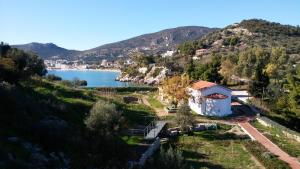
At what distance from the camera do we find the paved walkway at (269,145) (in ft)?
93.5

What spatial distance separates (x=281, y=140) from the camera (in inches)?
1395

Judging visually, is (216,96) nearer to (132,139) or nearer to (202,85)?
A: (202,85)

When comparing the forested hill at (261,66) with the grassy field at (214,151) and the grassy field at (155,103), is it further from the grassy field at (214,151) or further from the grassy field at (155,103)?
the grassy field at (214,151)

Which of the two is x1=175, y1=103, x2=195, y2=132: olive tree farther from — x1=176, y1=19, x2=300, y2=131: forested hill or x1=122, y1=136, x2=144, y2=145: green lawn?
x1=176, y1=19, x2=300, y2=131: forested hill

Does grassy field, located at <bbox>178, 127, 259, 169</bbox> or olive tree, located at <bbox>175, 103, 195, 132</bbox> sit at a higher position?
olive tree, located at <bbox>175, 103, 195, 132</bbox>

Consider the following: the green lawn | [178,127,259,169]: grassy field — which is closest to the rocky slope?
[178,127,259,169]: grassy field

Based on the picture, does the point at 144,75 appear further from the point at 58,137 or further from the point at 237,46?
the point at 58,137

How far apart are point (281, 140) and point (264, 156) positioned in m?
6.81

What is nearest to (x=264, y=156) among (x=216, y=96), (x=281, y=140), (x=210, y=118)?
(x=281, y=140)

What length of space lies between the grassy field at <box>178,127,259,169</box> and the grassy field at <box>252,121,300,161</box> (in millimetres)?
3227

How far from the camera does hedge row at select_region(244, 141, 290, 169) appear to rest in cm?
2733

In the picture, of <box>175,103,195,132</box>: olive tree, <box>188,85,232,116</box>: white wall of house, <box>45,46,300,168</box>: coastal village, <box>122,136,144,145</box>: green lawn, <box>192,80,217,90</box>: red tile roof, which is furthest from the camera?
<box>192,80,217,90</box>: red tile roof

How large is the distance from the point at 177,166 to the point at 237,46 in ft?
384

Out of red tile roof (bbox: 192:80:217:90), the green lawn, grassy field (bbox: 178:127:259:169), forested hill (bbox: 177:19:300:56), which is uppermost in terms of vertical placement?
forested hill (bbox: 177:19:300:56)
